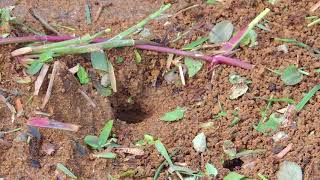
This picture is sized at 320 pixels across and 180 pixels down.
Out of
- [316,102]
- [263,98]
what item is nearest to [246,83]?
[263,98]

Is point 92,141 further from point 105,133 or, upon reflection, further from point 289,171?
point 289,171

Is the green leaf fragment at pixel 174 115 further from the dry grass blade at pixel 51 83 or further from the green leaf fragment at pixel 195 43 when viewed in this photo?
the dry grass blade at pixel 51 83

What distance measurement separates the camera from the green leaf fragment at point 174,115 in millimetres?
2385

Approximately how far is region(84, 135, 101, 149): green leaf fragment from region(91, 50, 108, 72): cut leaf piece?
309 millimetres

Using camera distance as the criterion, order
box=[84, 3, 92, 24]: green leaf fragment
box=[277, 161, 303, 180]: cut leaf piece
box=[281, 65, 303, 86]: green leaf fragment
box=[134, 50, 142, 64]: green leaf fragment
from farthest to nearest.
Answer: box=[84, 3, 92, 24]: green leaf fragment < box=[134, 50, 142, 64]: green leaf fragment < box=[281, 65, 303, 86]: green leaf fragment < box=[277, 161, 303, 180]: cut leaf piece

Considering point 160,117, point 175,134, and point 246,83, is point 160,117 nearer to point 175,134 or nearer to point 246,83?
point 175,134

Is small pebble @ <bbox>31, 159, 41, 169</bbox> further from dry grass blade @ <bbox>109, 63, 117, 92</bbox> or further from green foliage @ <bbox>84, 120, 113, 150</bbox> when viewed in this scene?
dry grass blade @ <bbox>109, 63, 117, 92</bbox>

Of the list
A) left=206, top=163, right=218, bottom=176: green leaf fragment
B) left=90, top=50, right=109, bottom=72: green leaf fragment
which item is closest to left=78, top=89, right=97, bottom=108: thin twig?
left=90, top=50, right=109, bottom=72: green leaf fragment

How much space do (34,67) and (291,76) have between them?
0.95 metres

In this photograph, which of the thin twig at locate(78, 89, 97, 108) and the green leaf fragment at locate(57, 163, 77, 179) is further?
the thin twig at locate(78, 89, 97, 108)

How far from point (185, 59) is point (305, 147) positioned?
0.59 meters

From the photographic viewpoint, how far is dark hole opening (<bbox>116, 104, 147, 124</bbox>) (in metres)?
2.58

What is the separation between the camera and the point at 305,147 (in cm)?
224

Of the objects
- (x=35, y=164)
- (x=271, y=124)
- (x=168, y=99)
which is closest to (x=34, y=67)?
(x=35, y=164)
